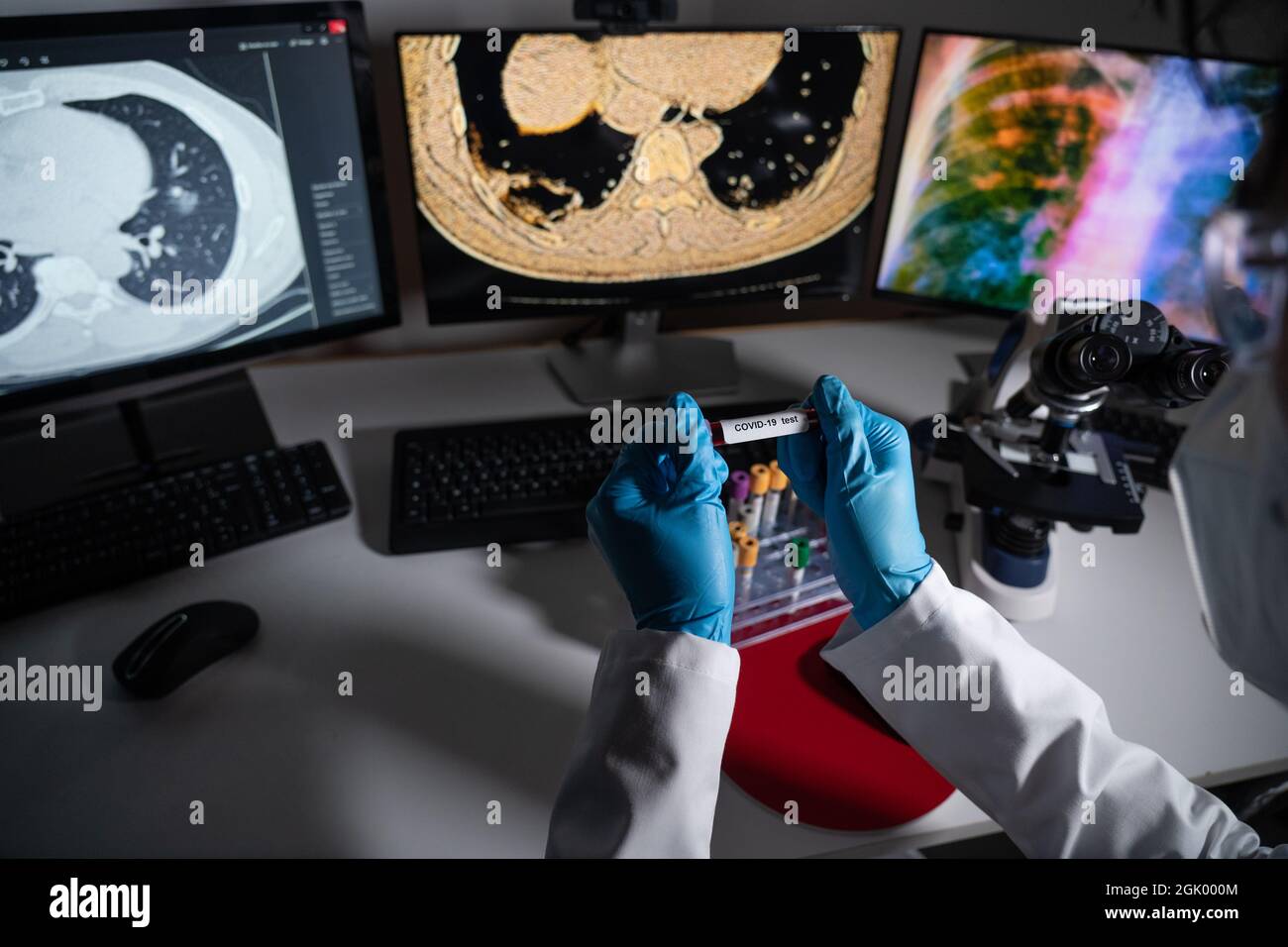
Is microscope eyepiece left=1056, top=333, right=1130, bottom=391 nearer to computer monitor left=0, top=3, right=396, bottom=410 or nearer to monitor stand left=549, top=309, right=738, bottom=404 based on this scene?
monitor stand left=549, top=309, right=738, bottom=404

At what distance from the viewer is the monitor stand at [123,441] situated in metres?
1.12

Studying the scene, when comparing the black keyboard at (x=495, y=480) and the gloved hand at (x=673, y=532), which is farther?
the black keyboard at (x=495, y=480)

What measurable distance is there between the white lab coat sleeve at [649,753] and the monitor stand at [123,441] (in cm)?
63

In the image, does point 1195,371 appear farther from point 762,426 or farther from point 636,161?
point 636,161

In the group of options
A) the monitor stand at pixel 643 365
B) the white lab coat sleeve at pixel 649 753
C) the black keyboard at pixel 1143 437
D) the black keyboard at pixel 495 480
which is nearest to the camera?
the white lab coat sleeve at pixel 649 753

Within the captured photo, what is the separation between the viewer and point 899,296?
4.58 ft

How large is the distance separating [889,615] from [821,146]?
70cm

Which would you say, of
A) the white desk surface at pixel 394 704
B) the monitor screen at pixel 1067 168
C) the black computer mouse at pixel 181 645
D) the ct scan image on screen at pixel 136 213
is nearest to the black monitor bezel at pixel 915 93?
the monitor screen at pixel 1067 168

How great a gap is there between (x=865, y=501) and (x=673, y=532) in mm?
193

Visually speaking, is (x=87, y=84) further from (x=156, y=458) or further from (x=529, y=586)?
(x=529, y=586)

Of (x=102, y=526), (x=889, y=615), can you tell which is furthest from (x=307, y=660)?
(x=889, y=615)

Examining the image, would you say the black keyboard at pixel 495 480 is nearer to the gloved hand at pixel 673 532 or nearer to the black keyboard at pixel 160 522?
the black keyboard at pixel 160 522

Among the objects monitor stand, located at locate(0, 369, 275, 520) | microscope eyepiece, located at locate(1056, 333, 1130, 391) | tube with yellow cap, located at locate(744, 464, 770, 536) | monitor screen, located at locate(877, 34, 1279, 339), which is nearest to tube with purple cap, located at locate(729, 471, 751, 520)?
tube with yellow cap, located at locate(744, 464, 770, 536)

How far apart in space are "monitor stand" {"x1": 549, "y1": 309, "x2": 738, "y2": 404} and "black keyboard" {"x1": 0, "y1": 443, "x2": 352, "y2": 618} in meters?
0.40
